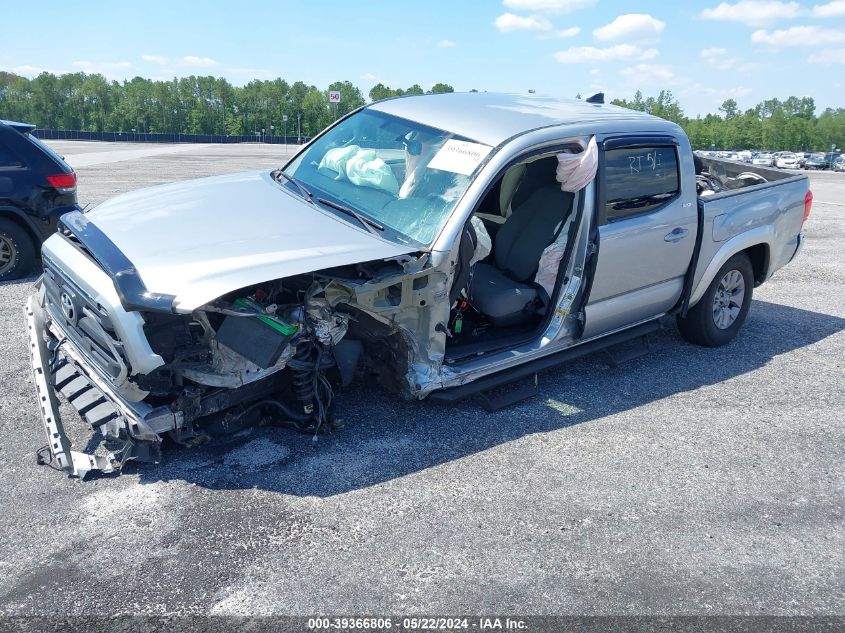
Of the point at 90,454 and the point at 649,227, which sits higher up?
the point at 649,227

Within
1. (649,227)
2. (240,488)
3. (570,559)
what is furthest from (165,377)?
(649,227)

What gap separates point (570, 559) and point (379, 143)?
2996mm

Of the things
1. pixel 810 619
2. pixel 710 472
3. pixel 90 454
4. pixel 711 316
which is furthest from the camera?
pixel 711 316

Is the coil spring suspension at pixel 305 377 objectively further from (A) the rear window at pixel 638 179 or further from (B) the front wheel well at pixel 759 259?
(B) the front wheel well at pixel 759 259

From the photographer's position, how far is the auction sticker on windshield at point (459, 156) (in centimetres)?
412

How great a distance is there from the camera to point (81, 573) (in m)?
2.83

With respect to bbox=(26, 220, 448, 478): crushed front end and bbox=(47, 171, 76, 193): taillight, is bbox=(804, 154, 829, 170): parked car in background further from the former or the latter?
bbox=(26, 220, 448, 478): crushed front end

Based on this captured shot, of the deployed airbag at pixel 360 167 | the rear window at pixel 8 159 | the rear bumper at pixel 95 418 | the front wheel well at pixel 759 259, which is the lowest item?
the rear bumper at pixel 95 418

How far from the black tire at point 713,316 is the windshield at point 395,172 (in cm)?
269

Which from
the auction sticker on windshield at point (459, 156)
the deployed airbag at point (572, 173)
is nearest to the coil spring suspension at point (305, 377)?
the auction sticker on windshield at point (459, 156)

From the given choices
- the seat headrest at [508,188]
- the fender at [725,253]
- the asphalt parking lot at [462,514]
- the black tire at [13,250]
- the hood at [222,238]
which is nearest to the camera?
the asphalt parking lot at [462,514]

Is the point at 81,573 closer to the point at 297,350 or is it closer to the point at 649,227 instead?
the point at 297,350

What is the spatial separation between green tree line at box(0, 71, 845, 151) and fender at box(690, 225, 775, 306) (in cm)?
10532

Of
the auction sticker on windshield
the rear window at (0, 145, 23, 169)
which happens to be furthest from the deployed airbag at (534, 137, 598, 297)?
the rear window at (0, 145, 23, 169)
